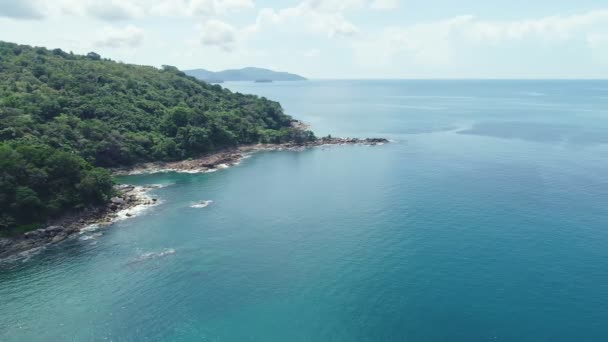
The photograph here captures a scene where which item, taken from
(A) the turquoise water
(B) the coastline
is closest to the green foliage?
(B) the coastline

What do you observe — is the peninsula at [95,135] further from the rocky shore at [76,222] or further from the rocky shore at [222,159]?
the rocky shore at [222,159]

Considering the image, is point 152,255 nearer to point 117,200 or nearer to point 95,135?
point 117,200

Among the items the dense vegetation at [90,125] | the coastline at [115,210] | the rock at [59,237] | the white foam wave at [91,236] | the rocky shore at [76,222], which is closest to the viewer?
the rocky shore at [76,222]

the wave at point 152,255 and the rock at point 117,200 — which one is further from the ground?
the rock at point 117,200

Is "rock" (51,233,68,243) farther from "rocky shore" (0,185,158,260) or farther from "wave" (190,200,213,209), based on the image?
"wave" (190,200,213,209)

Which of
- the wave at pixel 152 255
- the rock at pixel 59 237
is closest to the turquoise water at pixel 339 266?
the wave at pixel 152 255

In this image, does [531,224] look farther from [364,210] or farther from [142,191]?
[142,191]
